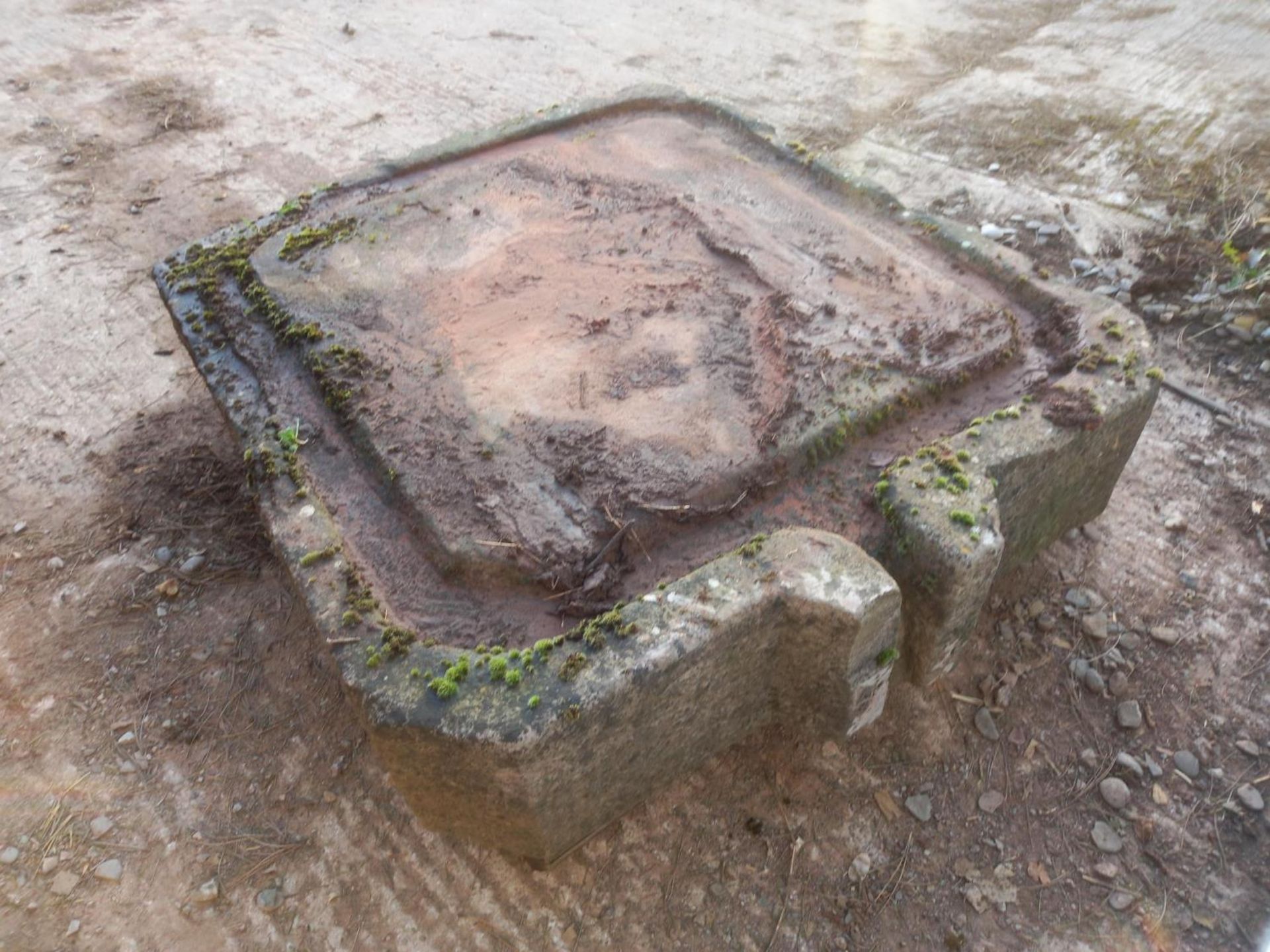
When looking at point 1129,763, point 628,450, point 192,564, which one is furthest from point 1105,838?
point 192,564

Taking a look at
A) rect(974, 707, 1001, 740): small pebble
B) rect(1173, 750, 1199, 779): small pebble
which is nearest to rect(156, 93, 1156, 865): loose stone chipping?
rect(974, 707, 1001, 740): small pebble

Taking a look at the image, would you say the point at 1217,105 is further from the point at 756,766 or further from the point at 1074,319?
the point at 756,766

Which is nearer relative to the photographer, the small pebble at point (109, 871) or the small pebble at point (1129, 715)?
the small pebble at point (109, 871)

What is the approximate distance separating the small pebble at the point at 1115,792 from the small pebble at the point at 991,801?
0.94 feet

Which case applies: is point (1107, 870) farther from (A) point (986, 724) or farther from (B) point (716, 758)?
(B) point (716, 758)

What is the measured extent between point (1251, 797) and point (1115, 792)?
1.24 ft

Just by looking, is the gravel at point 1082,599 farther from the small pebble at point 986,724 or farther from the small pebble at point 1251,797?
the small pebble at point 1251,797

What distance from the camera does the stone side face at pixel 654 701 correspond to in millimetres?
1930

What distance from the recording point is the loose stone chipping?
207 centimetres

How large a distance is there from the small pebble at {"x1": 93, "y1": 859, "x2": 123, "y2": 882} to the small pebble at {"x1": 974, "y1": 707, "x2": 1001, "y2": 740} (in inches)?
99.3

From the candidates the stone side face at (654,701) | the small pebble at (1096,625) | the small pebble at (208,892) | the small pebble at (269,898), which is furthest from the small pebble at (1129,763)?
the small pebble at (208,892)

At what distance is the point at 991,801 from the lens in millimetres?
2654

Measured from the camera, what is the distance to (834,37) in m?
7.07

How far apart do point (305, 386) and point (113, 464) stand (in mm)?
1578
